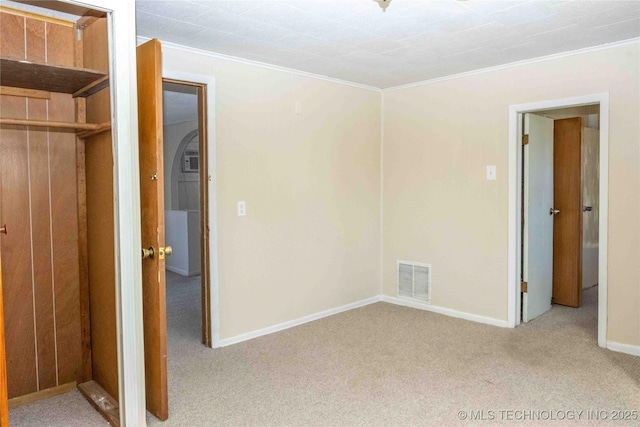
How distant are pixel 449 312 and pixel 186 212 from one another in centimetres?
371

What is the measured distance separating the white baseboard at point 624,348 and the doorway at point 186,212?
2.80 metres

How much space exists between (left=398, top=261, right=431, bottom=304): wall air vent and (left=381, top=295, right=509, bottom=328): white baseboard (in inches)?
1.9

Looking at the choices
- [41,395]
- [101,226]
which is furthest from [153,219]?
[41,395]

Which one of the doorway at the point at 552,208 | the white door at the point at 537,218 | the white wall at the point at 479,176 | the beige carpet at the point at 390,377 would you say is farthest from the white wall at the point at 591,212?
the white wall at the point at 479,176

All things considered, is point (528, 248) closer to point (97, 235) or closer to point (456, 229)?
point (456, 229)

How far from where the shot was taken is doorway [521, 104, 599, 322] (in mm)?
3973

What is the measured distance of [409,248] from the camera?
14.8 ft

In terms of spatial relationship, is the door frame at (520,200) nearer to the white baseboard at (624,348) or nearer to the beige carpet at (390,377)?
the white baseboard at (624,348)

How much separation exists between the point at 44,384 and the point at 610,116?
3919mm

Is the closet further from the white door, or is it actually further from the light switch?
the white door

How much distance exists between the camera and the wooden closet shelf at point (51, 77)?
2180mm

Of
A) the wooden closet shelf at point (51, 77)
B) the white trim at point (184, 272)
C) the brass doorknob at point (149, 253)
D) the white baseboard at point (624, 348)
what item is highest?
Result: the wooden closet shelf at point (51, 77)

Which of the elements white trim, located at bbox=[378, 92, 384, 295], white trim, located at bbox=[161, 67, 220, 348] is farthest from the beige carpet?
white trim, located at bbox=[378, 92, 384, 295]

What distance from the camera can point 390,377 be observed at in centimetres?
290
